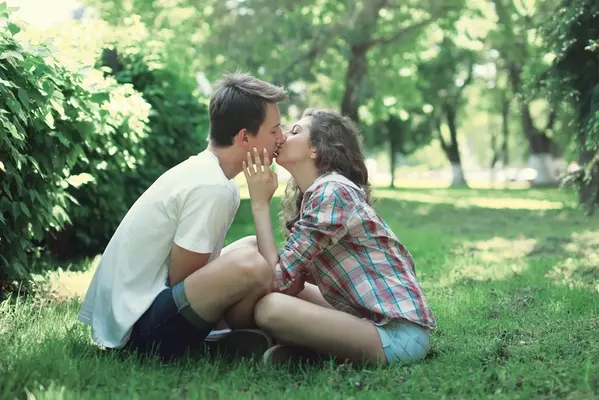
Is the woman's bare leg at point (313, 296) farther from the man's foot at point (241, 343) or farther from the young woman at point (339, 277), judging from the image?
the man's foot at point (241, 343)

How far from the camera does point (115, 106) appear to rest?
652 centimetres

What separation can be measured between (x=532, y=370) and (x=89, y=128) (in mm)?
3784

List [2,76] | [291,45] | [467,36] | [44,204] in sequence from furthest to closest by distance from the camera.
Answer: [467,36] < [291,45] < [44,204] < [2,76]

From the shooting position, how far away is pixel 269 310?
376 centimetres

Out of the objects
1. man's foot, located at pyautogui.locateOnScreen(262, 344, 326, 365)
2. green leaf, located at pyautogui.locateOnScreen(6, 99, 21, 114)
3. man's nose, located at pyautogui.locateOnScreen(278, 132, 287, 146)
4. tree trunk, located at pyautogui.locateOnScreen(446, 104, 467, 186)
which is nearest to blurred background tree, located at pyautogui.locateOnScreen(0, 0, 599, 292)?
green leaf, located at pyautogui.locateOnScreen(6, 99, 21, 114)

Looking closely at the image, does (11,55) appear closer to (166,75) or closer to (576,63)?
(166,75)

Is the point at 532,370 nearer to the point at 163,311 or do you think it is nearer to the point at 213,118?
the point at 163,311

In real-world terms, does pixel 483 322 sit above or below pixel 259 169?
below

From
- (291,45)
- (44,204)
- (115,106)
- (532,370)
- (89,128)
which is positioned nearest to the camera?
(532,370)

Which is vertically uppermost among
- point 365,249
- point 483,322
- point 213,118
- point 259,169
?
point 213,118

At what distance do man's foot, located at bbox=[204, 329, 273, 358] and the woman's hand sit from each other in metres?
0.70

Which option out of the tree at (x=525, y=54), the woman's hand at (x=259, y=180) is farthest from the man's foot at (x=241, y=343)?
the tree at (x=525, y=54)

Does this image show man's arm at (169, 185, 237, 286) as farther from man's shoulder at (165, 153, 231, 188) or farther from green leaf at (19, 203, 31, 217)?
green leaf at (19, 203, 31, 217)

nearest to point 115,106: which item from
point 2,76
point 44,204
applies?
point 44,204
